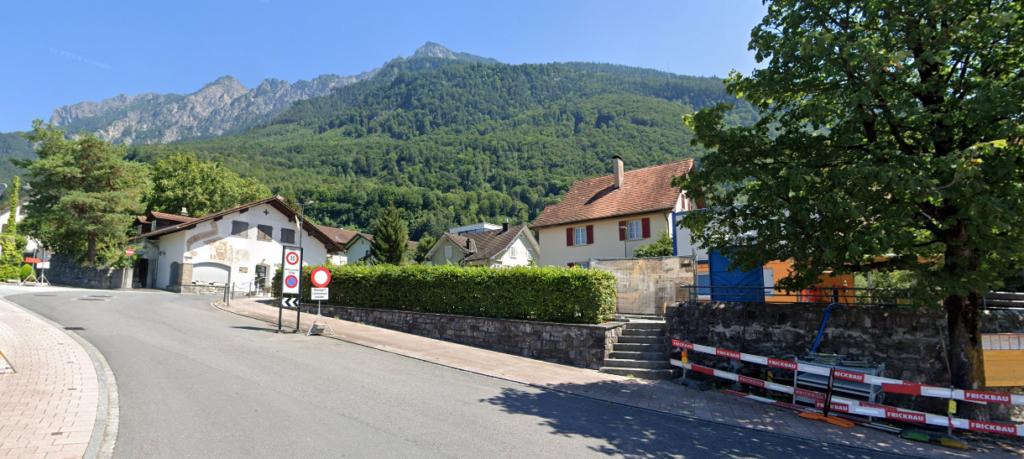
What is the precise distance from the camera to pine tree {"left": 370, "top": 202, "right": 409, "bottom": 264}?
1909 inches

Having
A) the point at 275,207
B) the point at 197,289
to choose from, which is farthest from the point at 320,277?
the point at 275,207

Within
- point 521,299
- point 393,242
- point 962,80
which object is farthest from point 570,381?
point 393,242

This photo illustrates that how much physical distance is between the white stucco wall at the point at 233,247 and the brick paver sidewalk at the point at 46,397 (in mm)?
23650

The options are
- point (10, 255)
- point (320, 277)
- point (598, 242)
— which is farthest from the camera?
point (10, 255)

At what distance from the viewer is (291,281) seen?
1633 centimetres

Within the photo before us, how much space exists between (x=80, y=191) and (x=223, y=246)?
9.39 meters

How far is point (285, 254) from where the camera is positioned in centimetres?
1641

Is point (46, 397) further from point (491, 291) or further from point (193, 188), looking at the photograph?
point (193, 188)

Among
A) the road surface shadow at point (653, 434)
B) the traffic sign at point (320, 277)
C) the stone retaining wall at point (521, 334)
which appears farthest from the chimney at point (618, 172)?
the road surface shadow at point (653, 434)

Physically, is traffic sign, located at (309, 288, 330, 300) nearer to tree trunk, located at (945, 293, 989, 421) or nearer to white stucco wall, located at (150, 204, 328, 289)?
tree trunk, located at (945, 293, 989, 421)

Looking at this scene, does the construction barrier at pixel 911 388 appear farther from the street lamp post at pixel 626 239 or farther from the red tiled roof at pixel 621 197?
the street lamp post at pixel 626 239

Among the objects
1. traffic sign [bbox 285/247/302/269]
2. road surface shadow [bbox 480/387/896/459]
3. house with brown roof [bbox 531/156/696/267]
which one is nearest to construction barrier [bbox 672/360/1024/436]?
road surface shadow [bbox 480/387/896/459]

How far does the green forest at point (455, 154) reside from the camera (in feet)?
357

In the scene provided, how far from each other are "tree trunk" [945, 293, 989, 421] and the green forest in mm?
86934
